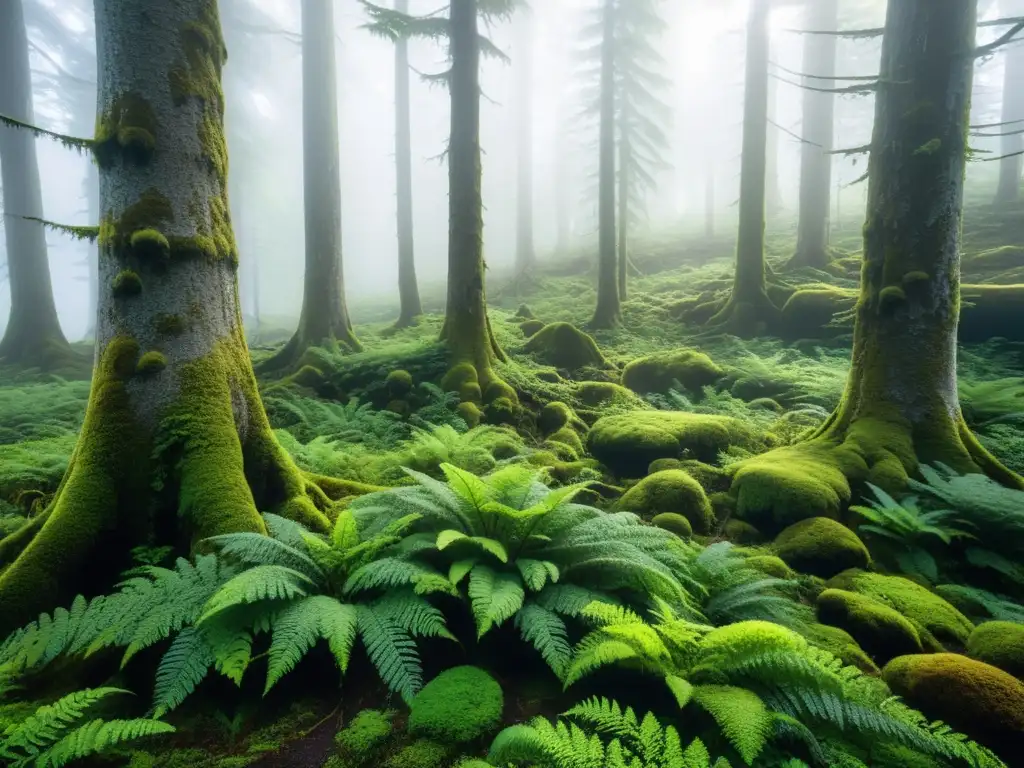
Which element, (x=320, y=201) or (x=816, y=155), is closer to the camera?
(x=320, y=201)

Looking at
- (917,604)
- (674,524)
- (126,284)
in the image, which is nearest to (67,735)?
(126,284)

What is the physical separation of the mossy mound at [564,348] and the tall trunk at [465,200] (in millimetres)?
2229

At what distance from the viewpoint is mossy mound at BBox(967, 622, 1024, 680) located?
2807mm

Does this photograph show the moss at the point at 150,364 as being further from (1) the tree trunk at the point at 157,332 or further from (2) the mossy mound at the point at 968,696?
(2) the mossy mound at the point at 968,696

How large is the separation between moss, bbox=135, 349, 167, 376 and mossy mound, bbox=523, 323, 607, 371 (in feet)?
25.8

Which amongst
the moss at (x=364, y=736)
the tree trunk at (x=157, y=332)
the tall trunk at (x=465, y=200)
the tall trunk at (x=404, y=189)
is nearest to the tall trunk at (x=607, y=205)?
the tall trunk at (x=404, y=189)

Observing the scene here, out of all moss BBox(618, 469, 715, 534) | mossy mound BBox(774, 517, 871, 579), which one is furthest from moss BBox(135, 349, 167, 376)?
mossy mound BBox(774, 517, 871, 579)

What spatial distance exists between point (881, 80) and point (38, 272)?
1823cm

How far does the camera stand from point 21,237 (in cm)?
1323

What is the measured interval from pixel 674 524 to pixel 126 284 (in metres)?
4.74

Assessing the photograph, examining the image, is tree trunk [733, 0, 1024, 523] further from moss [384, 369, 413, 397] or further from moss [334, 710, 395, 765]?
moss [384, 369, 413, 397]

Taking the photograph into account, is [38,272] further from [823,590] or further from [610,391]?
[823,590]

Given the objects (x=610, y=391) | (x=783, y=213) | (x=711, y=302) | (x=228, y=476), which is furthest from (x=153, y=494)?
(x=783, y=213)

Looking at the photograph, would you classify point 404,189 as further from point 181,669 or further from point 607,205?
point 181,669
